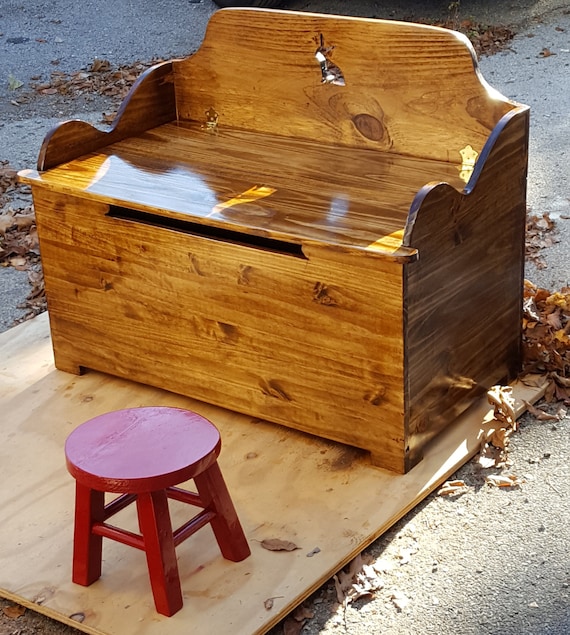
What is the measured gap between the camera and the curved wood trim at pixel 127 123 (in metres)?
2.94

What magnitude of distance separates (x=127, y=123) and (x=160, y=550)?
154 cm

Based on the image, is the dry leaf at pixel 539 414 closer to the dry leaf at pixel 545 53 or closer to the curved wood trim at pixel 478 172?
the curved wood trim at pixel 478 172

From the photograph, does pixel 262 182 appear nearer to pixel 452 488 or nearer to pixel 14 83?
pixel 452 488

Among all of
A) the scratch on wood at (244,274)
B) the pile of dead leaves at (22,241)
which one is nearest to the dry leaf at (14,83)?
the pile of dead leaves at (22,241)

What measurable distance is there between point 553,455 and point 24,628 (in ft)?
4.30

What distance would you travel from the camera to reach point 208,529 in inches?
93.4

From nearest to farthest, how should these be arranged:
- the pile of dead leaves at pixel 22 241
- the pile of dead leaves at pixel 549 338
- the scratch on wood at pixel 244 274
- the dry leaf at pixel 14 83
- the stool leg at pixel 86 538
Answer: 1. the stool leg at pixel 86 538
2. the scratch on wood at pixel 244 274
3. the pile of dead leaves at pixel 549 338
4. the pile of dead leaves at pixel 22 241
5. the dry leaf at pixel 14 83

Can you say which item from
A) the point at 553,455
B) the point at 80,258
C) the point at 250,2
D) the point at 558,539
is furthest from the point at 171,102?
the point at 250,2

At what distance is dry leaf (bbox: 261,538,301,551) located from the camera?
2.28 m

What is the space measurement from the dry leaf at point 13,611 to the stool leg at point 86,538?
0.12m

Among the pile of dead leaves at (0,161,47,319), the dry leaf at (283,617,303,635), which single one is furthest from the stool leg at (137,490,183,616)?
the pile of dead leaves at (0,161,47,319)

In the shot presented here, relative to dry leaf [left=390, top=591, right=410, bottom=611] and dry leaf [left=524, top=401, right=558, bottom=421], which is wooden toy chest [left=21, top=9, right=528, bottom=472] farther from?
dry leaf [left=390, top=591, right=410, bottom=611]

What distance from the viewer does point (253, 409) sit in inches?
108

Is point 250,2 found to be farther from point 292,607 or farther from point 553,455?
point 292,607
